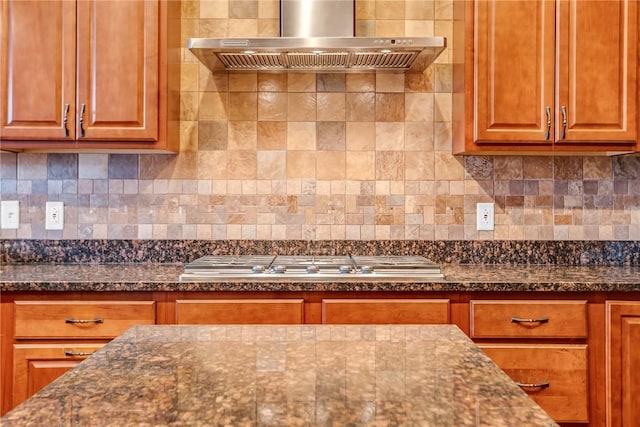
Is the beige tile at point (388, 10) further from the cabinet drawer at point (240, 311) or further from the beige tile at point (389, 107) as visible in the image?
the cabinet drawer at point (240, 311)

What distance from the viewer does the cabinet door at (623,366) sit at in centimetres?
193

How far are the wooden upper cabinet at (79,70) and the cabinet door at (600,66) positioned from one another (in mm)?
1684

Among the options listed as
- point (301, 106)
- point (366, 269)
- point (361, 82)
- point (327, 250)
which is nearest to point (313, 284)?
point (366, 269)

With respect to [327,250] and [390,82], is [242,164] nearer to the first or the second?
[327,250]

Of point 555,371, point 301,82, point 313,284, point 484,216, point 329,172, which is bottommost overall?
point 555,371

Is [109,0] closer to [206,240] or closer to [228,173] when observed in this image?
[228,173]

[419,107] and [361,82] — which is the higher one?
[361,82]

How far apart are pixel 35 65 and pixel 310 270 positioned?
140 centimetres

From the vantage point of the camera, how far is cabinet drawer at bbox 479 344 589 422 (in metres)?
1.92

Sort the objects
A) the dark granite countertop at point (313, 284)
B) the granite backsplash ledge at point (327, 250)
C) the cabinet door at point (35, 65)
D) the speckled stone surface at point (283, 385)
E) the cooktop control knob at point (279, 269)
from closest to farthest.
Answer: the speckled stone surface at point (283, 385), the dark granite countertop at point (313, 284), the cooktop control knob at point (279, 269), the cabinet door at point (35, 65), the granite backsplash ledge at point (327, 250)

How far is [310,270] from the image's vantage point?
2031 millimetres

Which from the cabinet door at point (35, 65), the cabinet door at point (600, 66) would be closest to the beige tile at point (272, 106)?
the cabinet door at point (35, 65)

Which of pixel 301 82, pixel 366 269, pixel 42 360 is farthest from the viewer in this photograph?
pixel 301 82

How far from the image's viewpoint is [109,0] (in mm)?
2162
